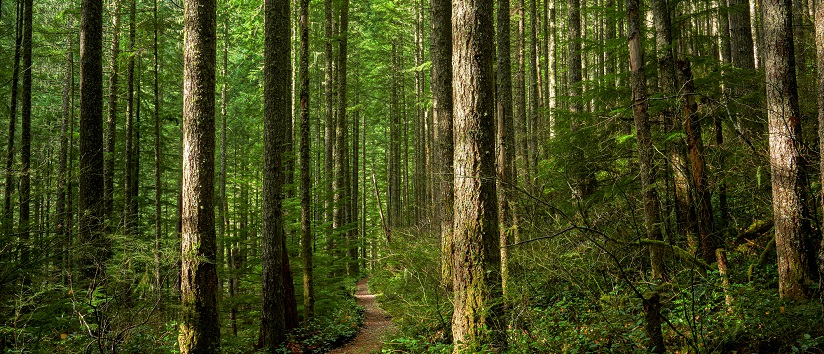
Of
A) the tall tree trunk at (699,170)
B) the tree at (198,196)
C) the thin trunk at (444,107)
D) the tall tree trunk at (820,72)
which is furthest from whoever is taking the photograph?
the thin trunk at (444,107)

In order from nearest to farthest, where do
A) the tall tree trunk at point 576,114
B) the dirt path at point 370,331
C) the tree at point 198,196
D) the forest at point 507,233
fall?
the forest at point 507,233, the tree at point 198,196, the tall tree trunk at point 576,114, the dirt path at point 370,331

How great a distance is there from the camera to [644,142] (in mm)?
6168

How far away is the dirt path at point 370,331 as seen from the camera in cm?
1028

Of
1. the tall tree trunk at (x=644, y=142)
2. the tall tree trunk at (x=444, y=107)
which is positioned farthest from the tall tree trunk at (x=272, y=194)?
the tall tree trunk at (x=644, y=142)

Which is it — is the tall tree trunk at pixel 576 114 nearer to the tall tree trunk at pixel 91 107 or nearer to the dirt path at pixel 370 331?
the dirt path at pixel 370 331

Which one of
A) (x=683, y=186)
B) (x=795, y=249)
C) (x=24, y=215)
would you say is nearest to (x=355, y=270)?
(x=24, y=215)

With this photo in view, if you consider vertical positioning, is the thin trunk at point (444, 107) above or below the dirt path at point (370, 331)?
above

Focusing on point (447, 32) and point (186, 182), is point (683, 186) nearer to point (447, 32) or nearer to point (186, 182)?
point (447, 32)

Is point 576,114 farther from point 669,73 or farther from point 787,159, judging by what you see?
point 787,159

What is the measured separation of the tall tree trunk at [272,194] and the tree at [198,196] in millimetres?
1914

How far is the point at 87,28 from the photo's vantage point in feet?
32.1

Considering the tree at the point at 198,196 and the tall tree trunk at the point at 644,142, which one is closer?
the tall tree trunk at the point at 644,142

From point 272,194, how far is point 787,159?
8228 millimetres

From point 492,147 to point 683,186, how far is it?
12.9 ft
